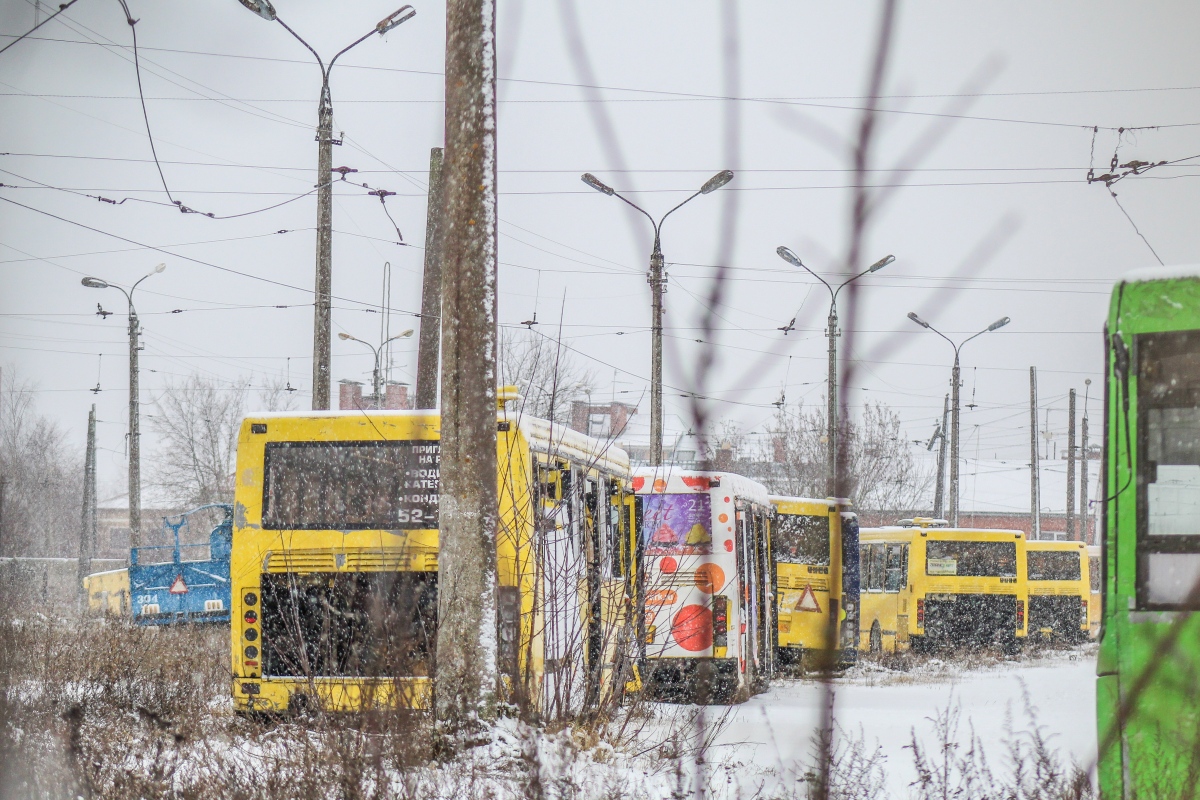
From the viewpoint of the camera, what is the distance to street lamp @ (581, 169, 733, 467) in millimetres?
1698

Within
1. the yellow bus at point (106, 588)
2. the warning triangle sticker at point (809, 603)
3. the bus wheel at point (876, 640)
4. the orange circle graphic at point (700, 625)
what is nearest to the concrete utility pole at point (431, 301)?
the warning triangle sticker at point (809, 603)

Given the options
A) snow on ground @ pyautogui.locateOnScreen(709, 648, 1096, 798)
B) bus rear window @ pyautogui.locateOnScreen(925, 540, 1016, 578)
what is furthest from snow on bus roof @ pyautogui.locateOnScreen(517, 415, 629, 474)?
bus rear window @ pyautogui.locateOnScreen(925, 540, 1016, 578)

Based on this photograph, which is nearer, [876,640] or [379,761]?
[379,761]

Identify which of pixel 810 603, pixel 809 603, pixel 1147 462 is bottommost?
pixel 809 603

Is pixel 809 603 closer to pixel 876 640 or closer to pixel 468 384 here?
pixel 468 384

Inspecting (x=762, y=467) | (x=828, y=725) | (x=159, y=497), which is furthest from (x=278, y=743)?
(x=159, y=497)

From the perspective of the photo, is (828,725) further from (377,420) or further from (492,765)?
(377,420)

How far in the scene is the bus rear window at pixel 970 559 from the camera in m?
27.8

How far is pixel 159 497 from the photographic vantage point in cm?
6931

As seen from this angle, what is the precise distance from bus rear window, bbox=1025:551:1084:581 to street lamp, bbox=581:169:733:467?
38.9 feet

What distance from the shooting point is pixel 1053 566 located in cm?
2989

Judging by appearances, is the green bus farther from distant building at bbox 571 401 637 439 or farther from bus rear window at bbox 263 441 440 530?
bus rear window at bbox 263 441 440 530

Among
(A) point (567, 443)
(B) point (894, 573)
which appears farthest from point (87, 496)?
(A) point (567, 443)

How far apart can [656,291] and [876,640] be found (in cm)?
2511
